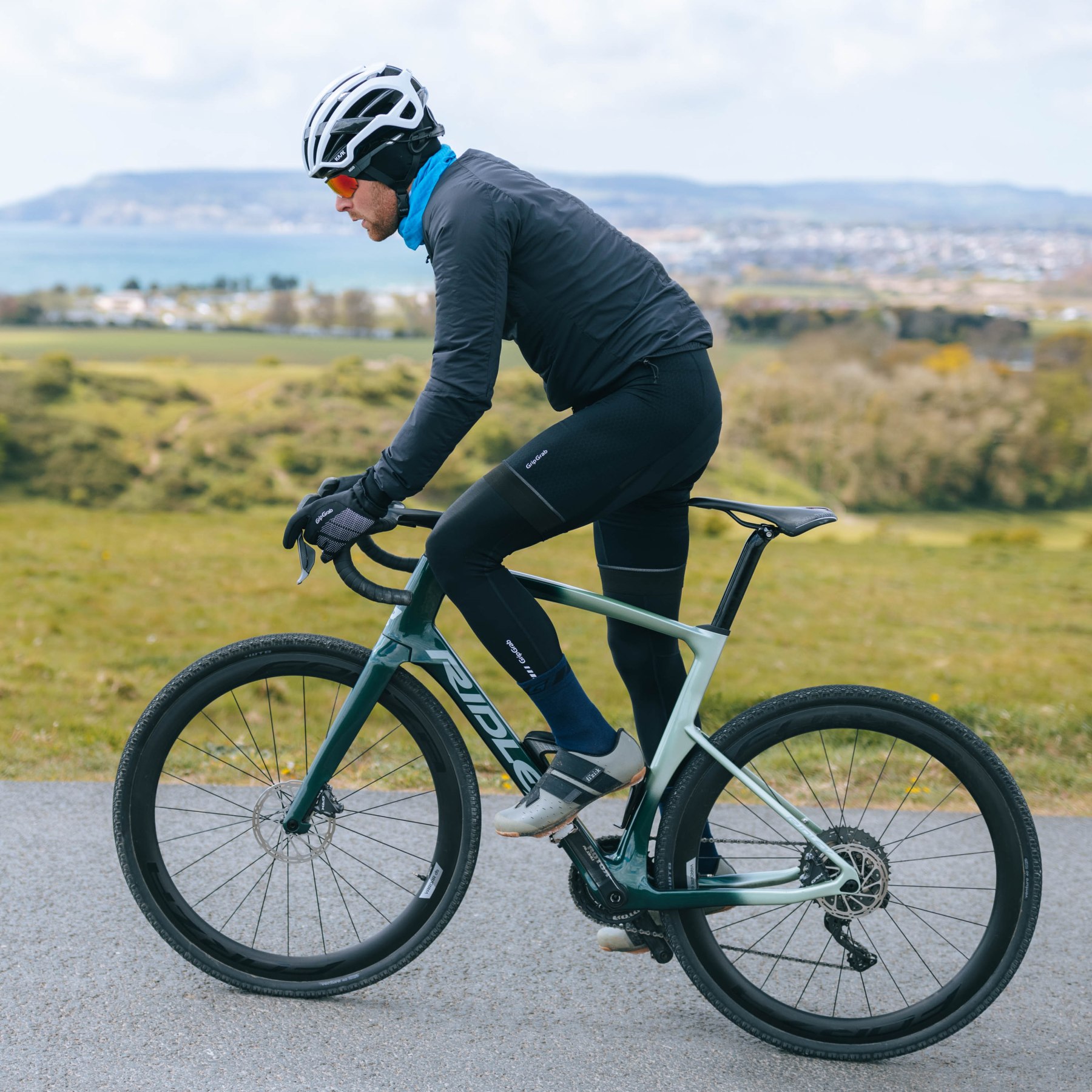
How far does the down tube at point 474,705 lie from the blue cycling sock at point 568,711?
0.42ft

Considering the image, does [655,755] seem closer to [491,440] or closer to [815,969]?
[815,969]

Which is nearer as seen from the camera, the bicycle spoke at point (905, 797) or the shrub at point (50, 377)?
the bicycle spoke at point (905, 797)

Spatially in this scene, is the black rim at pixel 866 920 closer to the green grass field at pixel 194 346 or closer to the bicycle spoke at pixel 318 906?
the bicycle spoke at pixel 318 906

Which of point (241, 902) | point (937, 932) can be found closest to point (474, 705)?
point (241, 902)

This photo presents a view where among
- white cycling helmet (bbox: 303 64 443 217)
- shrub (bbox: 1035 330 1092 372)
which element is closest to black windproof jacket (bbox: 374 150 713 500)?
white cycling helmet (bbox: 303 64 443 217)

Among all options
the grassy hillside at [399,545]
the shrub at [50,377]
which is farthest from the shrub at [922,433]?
the shrub at [50,377]

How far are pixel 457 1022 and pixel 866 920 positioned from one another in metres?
1.27

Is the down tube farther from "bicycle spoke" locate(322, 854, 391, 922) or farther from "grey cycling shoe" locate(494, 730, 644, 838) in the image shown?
"bicycle spoke" locate(322, 854, 391, 922)

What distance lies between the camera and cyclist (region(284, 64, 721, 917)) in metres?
2.40

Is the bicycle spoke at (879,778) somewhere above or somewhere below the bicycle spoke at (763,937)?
above

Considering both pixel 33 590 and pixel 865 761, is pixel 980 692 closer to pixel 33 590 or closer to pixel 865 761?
pixel 865 761

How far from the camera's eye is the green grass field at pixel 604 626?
514cm

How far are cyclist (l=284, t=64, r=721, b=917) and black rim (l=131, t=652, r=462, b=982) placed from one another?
0.37 m

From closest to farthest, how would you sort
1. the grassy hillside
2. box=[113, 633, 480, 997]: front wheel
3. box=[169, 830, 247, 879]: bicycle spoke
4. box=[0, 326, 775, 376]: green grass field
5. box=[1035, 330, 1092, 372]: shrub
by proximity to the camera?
box=[113, 633, 480, 997]: front wheel
box=[169, 830, 247, 879]: bicycle spoke
the grassy hillside
box=[1035, 330, 1092, 372]: shrub
box=[0, 326, 775, 376]: green grass field
